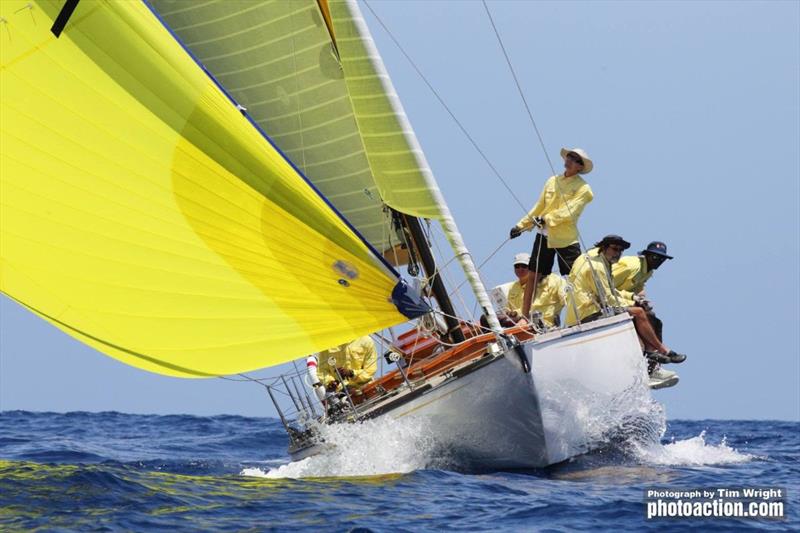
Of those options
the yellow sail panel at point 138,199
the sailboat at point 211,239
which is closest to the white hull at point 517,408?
the sailboat at point 211,239

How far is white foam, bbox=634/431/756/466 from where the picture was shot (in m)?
15.1

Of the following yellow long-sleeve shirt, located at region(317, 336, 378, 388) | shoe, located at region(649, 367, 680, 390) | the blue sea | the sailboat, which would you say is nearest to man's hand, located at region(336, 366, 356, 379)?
yellow long-sleeve shirt, located at region(317, 336, 378, 388)

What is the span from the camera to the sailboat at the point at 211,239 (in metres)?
12.3

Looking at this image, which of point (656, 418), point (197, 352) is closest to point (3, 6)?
point (197, 352)

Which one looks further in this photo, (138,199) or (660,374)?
(660,374)

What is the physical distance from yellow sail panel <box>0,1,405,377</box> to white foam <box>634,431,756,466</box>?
473 centimetres

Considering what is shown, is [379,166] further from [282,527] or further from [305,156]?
[282,527]

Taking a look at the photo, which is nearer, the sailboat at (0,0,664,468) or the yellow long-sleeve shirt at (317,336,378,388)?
the sailboat at (0,0,664,468)

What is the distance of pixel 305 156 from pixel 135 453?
528 centimetres

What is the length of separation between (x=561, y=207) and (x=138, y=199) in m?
5.69

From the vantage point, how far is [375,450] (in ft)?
44.2

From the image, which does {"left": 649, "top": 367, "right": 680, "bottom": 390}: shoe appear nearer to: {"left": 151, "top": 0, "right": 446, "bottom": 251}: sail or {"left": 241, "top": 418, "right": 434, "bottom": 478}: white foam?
{"left": 151, "top": 0, "right": 446, "bottom": 251}: sail

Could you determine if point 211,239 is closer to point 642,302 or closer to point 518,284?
point 518,284

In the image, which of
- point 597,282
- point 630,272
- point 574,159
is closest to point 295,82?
point 574,159
